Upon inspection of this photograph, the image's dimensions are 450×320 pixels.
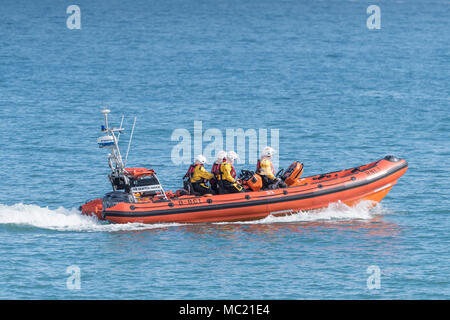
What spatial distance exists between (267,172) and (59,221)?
18.2ft

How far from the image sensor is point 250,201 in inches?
867

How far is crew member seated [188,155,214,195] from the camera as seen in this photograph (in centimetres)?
2220

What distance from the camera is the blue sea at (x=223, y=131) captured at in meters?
19.5

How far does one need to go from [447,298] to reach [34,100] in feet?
92.6

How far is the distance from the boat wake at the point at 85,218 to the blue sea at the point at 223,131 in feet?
0.13

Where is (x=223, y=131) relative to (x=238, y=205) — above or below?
above

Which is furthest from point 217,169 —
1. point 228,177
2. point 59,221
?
point 59,221
